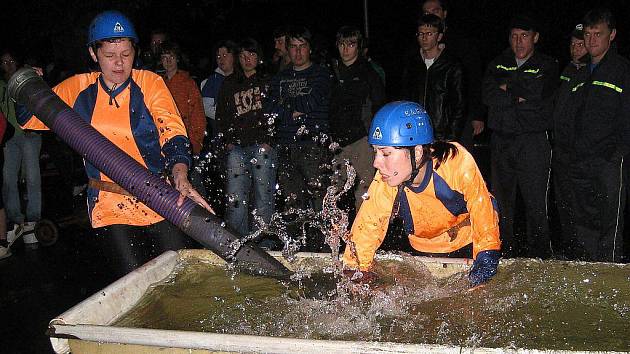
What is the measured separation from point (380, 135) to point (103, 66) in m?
1.89

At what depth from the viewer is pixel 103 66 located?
13.9 feet

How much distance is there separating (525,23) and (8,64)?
6935 mm

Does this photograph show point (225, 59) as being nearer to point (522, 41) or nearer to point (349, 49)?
point (349, 49)

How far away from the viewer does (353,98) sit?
6.81 m

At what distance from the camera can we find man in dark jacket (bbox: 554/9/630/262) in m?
5.73

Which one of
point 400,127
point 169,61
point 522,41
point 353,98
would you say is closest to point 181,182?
point 400,127

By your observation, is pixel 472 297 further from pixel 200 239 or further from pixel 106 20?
pixel 106 20

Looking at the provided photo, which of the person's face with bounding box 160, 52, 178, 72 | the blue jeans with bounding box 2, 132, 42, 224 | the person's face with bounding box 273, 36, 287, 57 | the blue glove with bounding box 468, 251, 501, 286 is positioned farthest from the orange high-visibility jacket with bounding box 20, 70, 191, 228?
the blue jeans with bounding box 2, 132, 42, 224

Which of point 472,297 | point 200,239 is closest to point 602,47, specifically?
point 472,297

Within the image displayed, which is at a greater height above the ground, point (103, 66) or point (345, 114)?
point (103, 66)

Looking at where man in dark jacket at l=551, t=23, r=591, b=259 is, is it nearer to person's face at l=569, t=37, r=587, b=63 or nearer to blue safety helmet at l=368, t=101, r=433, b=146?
Result: person's face at l=569, t=37, r=587, b=63

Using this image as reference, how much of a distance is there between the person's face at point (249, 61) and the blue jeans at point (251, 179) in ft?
2.85

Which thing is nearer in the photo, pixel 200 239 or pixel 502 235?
pixel 200 239

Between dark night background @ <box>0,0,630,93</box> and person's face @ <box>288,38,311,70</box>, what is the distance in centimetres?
390
